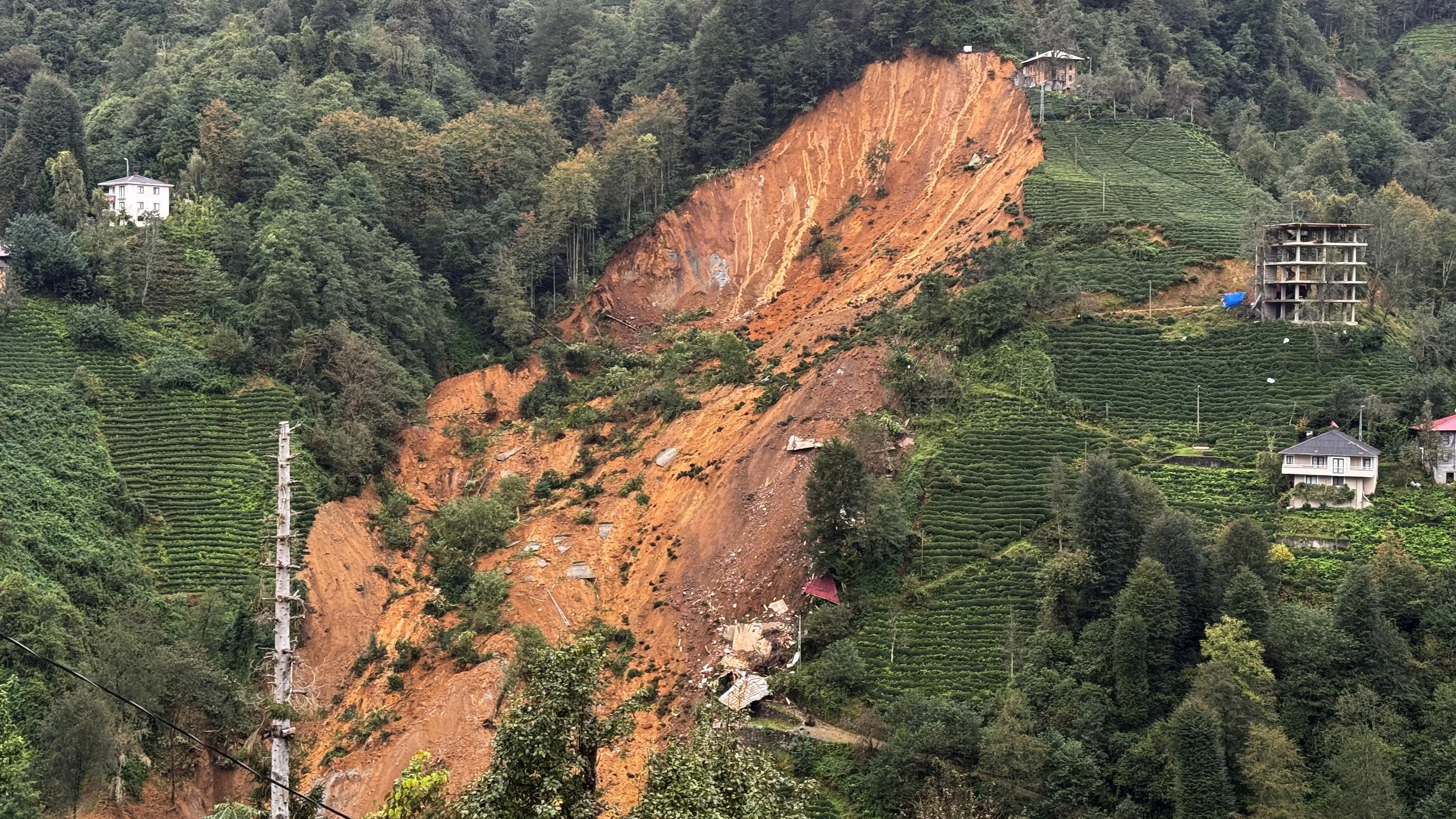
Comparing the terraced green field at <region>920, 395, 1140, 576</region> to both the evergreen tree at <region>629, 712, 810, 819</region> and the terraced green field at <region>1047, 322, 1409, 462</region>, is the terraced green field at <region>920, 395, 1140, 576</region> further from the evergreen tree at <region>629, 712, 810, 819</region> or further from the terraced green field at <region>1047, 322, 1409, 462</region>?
the evergreen tree at <region>629, 712, 810, 819</region>

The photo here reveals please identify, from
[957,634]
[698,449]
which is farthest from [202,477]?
[957,634]

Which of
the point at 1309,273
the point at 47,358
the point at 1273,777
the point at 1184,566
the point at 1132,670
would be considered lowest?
the point at 1273,777

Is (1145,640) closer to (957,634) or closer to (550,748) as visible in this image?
(957,634)

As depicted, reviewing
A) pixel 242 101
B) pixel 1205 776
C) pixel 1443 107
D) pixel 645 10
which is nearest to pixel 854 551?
pixel 1205 776

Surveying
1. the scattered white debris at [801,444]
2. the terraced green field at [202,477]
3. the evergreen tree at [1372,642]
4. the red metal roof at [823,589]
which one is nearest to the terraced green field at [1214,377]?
the scattered white debris at [801,444]

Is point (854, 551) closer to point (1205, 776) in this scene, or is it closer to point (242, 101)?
point (1205, 776)

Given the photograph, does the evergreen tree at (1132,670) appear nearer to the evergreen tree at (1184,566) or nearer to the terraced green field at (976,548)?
the evergreen tree at (1184,566)

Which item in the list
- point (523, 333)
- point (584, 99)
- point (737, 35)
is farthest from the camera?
point (584, 99)
